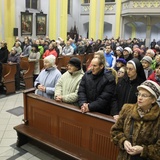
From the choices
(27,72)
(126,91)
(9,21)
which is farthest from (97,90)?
(9,21)

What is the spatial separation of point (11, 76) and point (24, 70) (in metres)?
0.93

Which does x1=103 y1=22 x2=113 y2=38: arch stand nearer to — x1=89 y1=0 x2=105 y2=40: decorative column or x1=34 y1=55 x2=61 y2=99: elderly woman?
x1=89 y1=0 x2=105 y2=40: decorative column

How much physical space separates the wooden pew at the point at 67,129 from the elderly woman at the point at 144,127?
66 cm

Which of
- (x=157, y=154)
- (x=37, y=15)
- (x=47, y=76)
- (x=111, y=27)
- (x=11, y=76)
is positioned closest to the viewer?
(x=157, y=154)

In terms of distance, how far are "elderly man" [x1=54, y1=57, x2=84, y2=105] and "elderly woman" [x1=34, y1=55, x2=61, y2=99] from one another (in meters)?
0.38

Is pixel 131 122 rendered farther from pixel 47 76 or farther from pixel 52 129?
pixel 47 76

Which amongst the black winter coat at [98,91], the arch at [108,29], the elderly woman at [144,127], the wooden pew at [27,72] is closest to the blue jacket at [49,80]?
the black winter coat at [98,91]

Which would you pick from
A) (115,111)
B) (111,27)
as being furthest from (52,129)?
(111,27)

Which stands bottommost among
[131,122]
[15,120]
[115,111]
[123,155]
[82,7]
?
[15,120]

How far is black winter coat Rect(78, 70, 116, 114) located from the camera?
3086 mm

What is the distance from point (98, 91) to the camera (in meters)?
3.15

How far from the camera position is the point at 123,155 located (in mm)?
2273

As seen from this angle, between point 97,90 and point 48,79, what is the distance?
4.03 feet

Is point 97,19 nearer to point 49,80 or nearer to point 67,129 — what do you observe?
point 49,80
